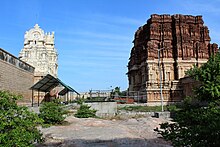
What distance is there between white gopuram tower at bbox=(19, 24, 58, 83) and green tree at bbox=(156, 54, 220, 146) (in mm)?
38929

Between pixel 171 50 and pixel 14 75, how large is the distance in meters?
23.1

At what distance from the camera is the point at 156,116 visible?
18875mm

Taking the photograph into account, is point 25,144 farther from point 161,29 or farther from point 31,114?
point 161,29

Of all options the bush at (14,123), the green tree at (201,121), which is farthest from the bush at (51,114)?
the green tree at (201,121)

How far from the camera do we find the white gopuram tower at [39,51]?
44.5 meters

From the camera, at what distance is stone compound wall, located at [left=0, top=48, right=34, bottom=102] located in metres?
20.4

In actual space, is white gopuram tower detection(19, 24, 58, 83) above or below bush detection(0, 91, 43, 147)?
above

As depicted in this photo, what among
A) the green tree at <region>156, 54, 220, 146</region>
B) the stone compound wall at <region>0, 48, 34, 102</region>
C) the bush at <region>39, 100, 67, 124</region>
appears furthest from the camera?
the stone compound wall at <region>0, 48, 34, 102</region>

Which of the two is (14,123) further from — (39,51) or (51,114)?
(39,51)

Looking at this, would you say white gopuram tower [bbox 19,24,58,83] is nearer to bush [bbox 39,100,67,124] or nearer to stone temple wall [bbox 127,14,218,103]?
stone temple wall [bbox 127,14,218,103]

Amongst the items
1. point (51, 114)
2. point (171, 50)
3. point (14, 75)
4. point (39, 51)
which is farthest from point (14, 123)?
point (39, 51)

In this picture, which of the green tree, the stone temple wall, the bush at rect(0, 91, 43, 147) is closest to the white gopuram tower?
the stone temple wall

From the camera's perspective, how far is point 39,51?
4534 centimetres

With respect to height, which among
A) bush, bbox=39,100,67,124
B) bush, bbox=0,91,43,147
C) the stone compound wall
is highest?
the stone compound wall
